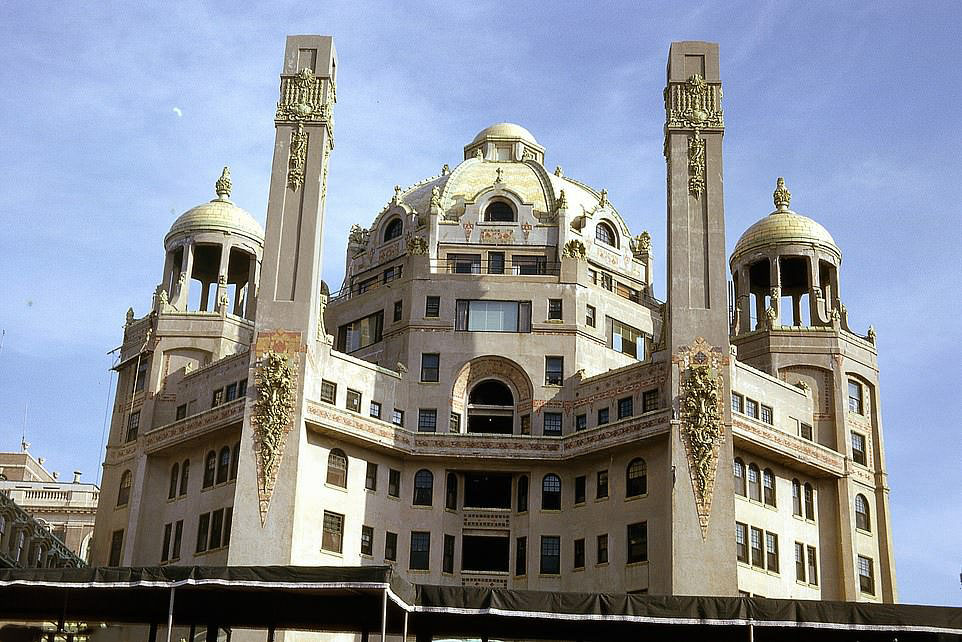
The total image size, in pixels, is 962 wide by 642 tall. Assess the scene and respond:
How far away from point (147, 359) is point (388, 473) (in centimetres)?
2087

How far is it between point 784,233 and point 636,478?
1034 inches

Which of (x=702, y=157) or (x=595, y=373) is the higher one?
(x=702, y=157)

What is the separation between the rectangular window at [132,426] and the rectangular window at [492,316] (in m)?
22.5

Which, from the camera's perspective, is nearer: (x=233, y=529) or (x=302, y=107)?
(x=233, y=529)

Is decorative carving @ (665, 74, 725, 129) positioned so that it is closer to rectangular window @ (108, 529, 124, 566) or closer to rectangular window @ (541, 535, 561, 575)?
rectangular window @ (541, 535, 561, 575)

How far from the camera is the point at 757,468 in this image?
3307 inches

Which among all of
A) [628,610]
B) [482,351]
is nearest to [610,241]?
[482,351]

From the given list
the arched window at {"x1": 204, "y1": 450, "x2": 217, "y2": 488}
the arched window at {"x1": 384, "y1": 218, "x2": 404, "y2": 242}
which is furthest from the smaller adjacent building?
the arched window at {"x1": 384, "y1": 218, "x2": 404, "y2": 242}

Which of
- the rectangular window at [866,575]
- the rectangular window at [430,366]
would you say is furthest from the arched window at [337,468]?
the rectangular window at [866,575]

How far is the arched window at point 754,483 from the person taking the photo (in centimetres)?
8294

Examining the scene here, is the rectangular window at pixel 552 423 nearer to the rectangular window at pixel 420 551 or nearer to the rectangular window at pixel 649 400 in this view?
the rectangular window at pixel 649 400

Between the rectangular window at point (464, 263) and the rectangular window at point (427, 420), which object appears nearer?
the rectangular window at point (427, 420)

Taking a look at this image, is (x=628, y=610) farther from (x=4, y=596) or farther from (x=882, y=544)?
(x=882, y=544)

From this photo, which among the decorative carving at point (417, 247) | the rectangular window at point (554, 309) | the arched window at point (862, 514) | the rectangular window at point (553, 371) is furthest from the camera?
the decorative carving at point (417, 247)
